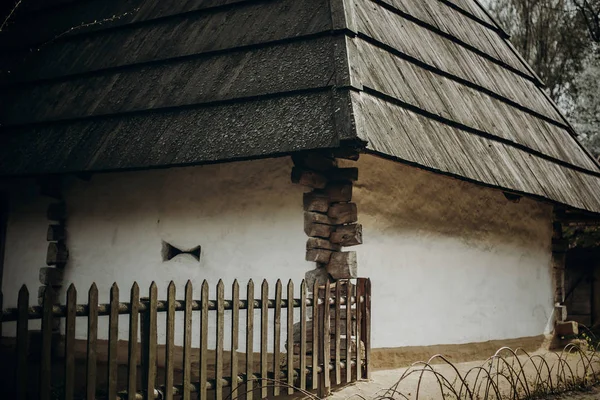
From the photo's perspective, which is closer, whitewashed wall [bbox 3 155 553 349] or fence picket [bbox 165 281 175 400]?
fence picket [bbox 165 281 175 400]

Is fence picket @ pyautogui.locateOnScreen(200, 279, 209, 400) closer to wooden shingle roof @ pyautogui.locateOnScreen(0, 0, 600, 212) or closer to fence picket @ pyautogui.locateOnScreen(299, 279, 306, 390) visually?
fence picket @ pyautogui.locateOnScreen(299, 279, 306, 390)

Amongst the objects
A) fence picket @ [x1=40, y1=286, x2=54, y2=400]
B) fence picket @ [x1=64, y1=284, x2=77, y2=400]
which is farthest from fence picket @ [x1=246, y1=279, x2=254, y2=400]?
fence picket @ [x1=40, y1=286, x2=54, y2=400]

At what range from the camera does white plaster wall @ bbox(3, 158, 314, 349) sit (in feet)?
23.4

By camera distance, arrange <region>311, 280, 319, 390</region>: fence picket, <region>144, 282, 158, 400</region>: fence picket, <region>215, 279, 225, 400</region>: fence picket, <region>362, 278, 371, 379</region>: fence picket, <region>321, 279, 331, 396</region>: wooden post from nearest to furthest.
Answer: <region>144, 282, 158, 400</region>: fence picket < <region>215, 279, 225, 400</region>: fence picket < <region>311, 280, 319, 390</region>: fence picket < <region>321, 279, 331, 396</region>: wooden post < <region>362, 278, 371, 379</region>: fence picket

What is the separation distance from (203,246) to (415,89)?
2.60 meters

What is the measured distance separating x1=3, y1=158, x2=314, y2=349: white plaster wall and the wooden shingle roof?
71 centimetres

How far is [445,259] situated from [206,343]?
393 centimetres

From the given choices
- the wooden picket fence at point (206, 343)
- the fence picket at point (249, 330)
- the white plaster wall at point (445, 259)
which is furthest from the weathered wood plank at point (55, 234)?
the fence picket at point (249, 330)

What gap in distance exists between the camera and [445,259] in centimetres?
815

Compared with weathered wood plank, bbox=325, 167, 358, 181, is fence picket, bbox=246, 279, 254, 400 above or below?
below

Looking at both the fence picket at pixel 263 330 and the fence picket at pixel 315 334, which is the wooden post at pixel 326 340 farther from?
the fence picket at pixel 263 330

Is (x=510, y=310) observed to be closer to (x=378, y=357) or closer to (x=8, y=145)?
(x=378, y=357)

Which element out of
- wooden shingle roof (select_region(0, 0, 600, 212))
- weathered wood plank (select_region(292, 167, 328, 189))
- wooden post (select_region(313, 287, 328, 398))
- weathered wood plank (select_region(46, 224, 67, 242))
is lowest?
wooden post (select_region(313, 287, 328, 398))

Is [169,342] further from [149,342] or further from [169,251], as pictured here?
[169,251]
